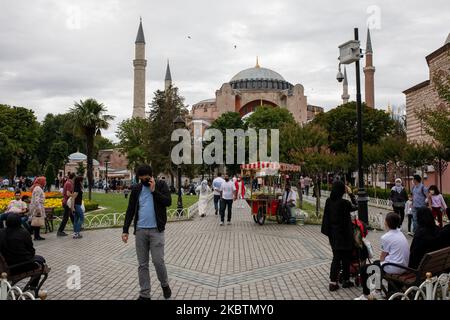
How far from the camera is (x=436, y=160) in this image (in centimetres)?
2577

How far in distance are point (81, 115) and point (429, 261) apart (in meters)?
25.2

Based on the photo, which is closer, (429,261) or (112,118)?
(429,261)

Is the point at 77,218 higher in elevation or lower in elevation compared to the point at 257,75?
lower

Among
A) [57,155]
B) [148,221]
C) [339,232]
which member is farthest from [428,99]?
[57,155]

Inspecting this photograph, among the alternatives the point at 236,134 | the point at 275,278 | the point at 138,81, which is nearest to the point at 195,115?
the point at 138,81

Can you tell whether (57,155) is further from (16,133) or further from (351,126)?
(351,126)

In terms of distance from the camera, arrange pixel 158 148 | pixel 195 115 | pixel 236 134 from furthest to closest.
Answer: pixel 195 115 → pixel 236 134 → pixel 158 148

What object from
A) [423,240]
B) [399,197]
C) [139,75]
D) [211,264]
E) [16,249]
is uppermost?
[139,75]

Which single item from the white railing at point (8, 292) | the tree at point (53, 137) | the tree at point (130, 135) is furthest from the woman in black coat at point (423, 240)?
the tree at point (53, 137)

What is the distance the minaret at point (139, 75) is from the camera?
6619cm

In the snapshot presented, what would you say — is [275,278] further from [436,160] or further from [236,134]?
[236,134]

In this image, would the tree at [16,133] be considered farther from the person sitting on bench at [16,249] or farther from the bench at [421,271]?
the bench at [421,271]

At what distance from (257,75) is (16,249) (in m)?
91.9

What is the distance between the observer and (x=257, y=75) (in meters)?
95.1
